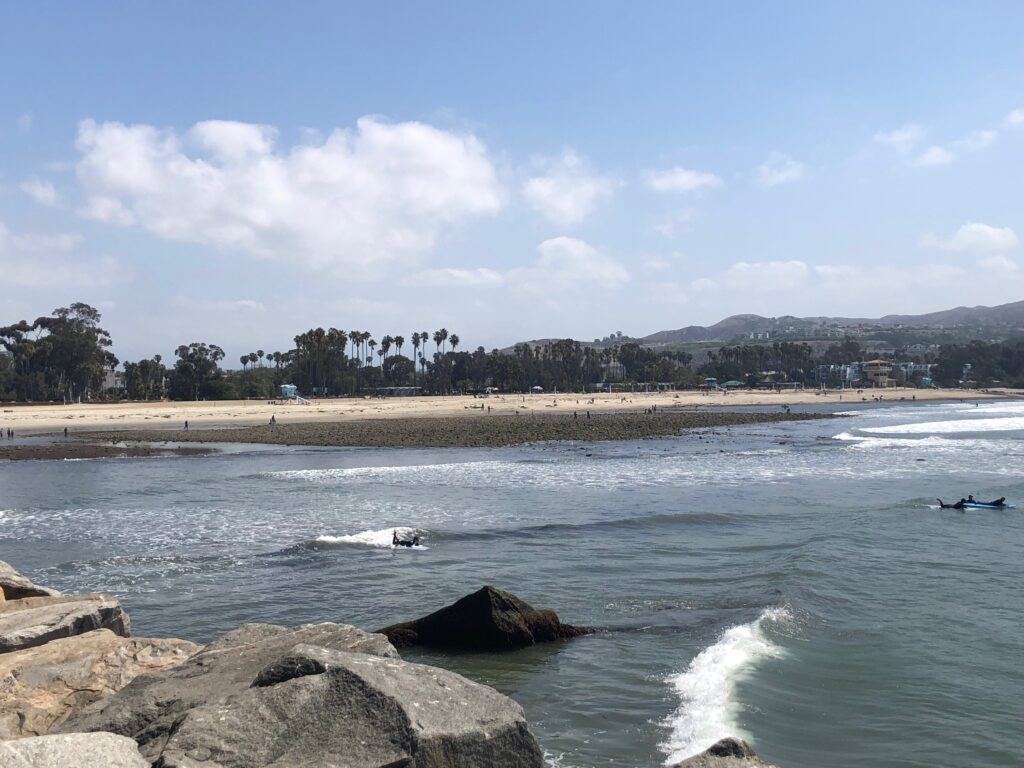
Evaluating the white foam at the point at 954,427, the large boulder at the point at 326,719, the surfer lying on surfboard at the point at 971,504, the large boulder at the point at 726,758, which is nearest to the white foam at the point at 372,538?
the large boulder at the point at 326,719

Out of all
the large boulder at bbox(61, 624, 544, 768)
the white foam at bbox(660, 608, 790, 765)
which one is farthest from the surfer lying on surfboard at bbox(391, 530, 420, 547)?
the large boulder at bbox(61, 624, 544, 768)

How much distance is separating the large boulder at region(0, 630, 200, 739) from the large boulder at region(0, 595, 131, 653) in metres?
0.26

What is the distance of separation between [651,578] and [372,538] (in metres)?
7.03

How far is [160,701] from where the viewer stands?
617 centimetres

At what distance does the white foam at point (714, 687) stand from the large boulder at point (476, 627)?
2102 millimetres

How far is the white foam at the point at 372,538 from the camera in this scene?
724 inches

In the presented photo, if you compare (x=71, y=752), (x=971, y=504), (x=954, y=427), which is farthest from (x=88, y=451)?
(x=954, y=427)

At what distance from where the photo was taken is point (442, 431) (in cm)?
5881

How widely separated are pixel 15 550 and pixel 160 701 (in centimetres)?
1511

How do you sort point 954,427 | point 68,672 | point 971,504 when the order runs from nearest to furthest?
1. point 68,672
2. point 971,504
3. point 954,427

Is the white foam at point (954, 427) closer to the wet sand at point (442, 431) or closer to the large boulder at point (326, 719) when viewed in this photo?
the wet sand at point (442, 431)

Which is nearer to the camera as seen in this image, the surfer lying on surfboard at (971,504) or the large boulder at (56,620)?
the large boulder at (56,620)

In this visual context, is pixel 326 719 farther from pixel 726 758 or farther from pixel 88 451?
pixel 88 451

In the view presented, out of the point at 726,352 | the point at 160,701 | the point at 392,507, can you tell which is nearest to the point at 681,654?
the point at 160,701
